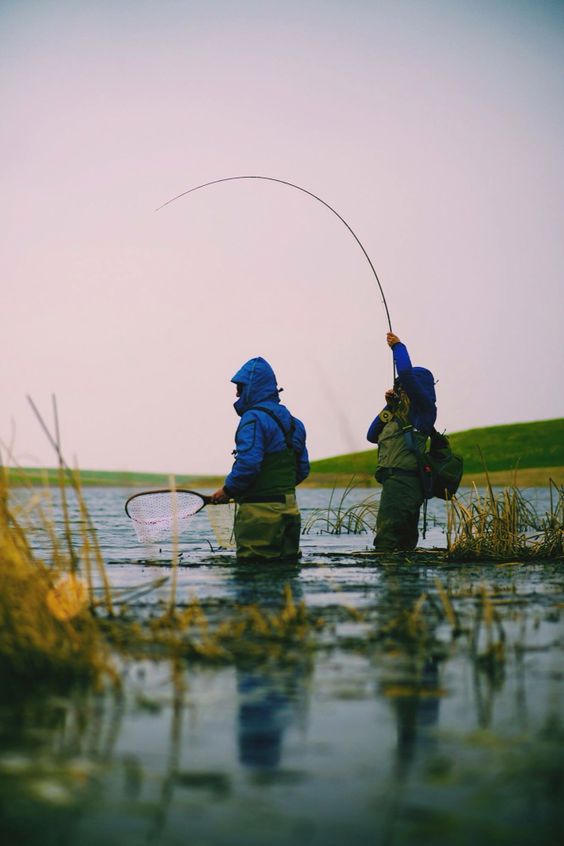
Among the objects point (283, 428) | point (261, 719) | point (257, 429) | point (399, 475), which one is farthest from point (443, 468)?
point (261, 719)

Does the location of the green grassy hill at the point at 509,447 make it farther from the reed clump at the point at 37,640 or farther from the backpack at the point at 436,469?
the reed clump at the point at 37,640

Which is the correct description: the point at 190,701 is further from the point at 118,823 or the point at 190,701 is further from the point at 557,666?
the point at 557,666

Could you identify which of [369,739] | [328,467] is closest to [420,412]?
[369,739]

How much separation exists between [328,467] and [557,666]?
68166mm

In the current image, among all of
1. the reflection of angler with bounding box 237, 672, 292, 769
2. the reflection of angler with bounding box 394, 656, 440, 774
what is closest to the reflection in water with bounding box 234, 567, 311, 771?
the reflection of angler with bounding box 237, 672, 292, 769

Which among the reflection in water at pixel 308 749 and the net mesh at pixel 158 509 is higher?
the net mesh at pixel 158 509

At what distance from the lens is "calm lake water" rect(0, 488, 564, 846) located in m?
3.05

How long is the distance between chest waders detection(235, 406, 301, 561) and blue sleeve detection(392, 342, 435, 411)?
1306mm

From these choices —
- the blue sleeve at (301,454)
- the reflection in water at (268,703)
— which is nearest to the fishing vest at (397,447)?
the blue sleeve at (301,454)

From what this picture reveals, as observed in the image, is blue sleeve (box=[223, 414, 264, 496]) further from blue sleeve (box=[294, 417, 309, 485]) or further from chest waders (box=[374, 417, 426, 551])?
chest waders (box=[374, 417, 426, 551])

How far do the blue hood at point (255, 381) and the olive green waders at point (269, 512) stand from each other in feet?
1.88

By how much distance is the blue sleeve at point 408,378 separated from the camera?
427 inches

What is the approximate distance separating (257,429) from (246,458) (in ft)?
1.12

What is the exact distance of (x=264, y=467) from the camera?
10.3m
